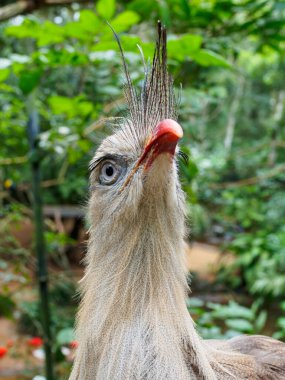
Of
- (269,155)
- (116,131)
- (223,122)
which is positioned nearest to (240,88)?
(223,122)

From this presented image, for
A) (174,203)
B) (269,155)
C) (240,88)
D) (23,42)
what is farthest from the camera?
(240,88)

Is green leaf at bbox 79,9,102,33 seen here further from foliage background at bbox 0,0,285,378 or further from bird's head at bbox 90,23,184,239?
bird's head at bbox 90,23,184,239

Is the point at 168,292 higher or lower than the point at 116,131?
lower

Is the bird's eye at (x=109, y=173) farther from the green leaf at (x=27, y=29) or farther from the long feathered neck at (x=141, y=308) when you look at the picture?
the green leaf at (x=27, y=29)

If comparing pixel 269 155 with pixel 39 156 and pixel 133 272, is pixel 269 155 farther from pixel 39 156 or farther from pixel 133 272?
pixel 133 272

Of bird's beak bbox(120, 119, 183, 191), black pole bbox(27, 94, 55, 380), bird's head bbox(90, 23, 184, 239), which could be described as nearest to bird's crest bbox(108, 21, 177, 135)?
bird's head bbox(90, 23, 184, 239)

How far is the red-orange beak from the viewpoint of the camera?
91 cm

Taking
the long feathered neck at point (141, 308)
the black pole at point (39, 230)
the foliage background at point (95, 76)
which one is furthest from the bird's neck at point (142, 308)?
the black pole at point (39, 230)

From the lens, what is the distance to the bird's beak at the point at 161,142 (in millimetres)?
911

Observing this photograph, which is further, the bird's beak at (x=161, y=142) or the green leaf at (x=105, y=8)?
the green leaf at (x=105, y=8)

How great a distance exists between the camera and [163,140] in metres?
0.94

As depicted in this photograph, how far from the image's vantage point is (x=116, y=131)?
124 cm

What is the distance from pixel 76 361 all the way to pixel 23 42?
151 centimetres

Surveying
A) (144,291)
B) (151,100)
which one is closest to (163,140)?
(151,100)
